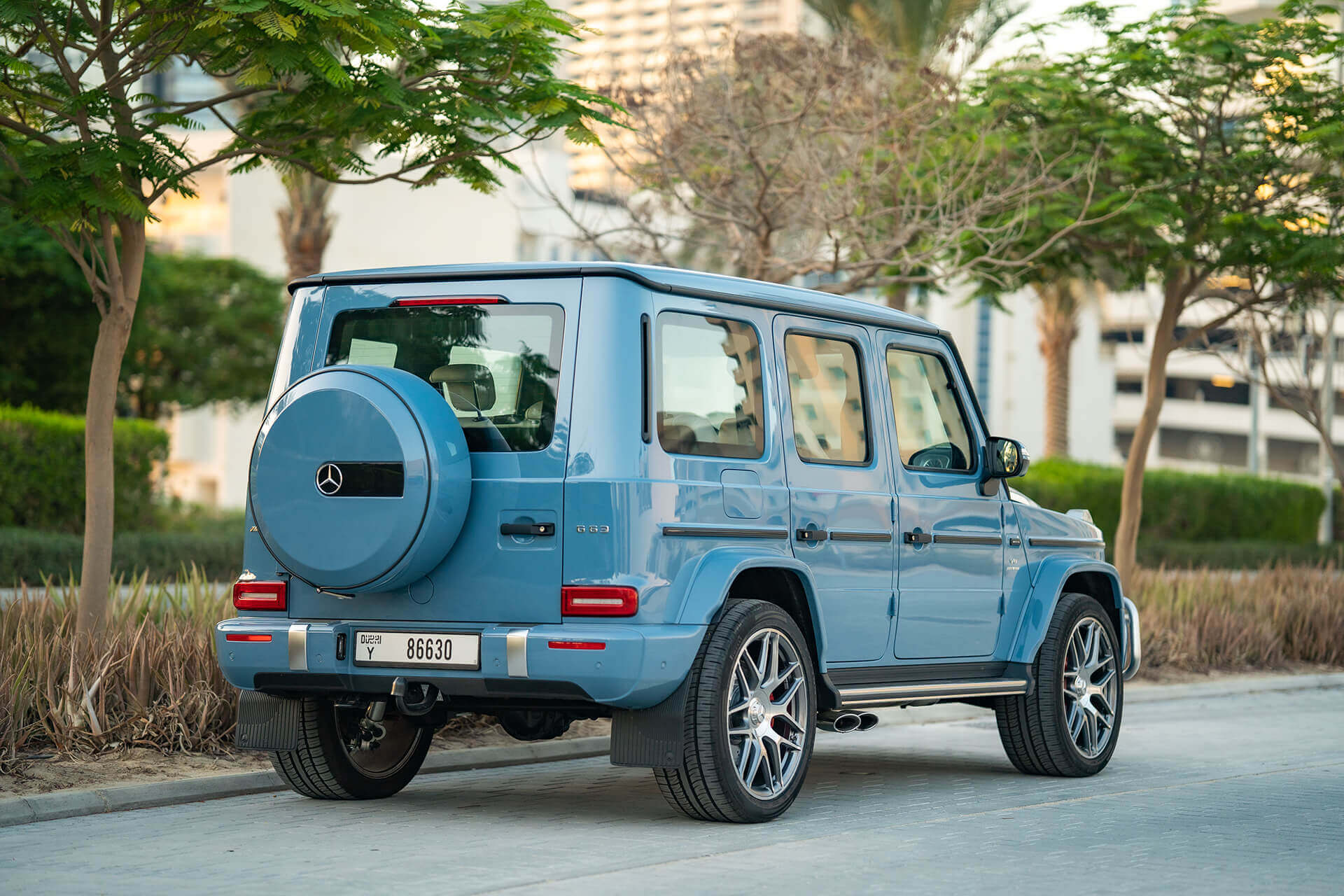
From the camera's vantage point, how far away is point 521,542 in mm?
6738

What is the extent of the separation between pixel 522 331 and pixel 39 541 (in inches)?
512

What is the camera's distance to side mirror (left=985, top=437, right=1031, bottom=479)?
28.0ft

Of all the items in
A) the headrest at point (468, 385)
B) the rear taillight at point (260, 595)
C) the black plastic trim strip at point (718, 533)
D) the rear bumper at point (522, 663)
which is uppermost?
the headrest at point (468, 385)

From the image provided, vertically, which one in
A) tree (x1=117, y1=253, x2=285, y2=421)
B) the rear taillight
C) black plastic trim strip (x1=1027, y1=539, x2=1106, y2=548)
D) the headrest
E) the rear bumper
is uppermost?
tree (x1=117, y1=253, x2=285, y2=421)

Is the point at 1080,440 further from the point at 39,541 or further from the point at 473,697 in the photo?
the point at 473,697

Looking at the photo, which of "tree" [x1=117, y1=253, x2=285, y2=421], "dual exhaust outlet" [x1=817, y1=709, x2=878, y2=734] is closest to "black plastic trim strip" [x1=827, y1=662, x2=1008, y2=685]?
"dual exhaust outlet" [x1=817, y1=709, x2=878, y2=734]

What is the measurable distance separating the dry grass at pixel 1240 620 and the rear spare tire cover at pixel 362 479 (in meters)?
9.40

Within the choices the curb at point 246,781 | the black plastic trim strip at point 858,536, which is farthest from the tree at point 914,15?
the black plastic trim strip at point 858,536

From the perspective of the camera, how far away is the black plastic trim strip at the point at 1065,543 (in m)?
9.02

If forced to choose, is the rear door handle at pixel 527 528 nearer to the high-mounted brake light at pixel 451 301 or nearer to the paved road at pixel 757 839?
the high-mounted brake light at pixel 451 301

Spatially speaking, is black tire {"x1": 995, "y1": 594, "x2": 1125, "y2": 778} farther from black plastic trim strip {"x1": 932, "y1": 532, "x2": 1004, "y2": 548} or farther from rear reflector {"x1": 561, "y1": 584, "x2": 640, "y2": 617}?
rear reflector {"x1": 561, "y1": 584, "x2": 640, "y2": 617}

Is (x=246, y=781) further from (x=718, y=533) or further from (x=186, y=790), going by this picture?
(x=718, y=533)

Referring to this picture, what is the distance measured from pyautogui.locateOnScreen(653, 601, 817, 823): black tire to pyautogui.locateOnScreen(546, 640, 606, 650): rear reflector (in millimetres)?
445

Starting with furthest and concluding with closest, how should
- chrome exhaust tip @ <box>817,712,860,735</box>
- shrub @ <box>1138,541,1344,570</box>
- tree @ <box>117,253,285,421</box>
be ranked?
tree @ <box>117,253,285,421</box> < shrub @ <box>1138,541,1344,570</box> < chrome exhaust tip @ <box>817,712,860,735</box>
